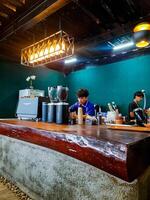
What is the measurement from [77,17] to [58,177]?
2.82 meters

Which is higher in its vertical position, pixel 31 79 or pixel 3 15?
pixel 3 15

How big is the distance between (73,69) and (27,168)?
459cm

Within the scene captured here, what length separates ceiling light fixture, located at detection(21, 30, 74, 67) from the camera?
3457 millimetres

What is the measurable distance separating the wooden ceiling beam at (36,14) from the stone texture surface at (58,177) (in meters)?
1.90

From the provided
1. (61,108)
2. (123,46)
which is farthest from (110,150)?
(123,46)

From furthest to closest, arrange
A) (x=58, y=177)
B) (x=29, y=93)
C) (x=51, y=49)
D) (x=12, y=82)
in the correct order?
(x=12, y=82) → (x=29, y=93) → (x=51, y=49) → (x=58, y=177)

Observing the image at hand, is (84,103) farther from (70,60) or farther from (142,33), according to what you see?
(70,60)

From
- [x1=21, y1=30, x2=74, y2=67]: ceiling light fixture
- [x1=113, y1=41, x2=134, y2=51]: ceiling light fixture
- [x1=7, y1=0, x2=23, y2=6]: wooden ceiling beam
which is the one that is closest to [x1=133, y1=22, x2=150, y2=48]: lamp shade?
[x1=21, y1=30, x2=74, y2=67]: ceiling light fixture

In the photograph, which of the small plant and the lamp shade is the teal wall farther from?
the lamp shade

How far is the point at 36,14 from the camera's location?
290 centimetres

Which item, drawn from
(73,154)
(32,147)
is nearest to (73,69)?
(32,147)

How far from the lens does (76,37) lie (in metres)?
4.27

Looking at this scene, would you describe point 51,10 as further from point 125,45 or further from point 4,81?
point 4,81

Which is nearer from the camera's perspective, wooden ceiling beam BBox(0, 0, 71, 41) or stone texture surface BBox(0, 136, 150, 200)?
stone texture surface BBox(0, 136, 150, 200)
